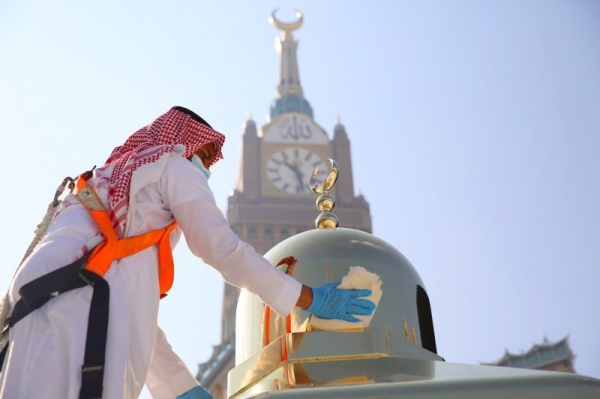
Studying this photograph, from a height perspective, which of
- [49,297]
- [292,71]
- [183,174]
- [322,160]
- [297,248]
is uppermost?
[292,71]

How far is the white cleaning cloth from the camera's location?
1543 mm

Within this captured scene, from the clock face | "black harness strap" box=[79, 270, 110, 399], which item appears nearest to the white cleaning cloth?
"black harness strap" box=[79, 270, 110, 399]

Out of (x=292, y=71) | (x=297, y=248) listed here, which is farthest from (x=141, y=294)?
(x=292, y=71)

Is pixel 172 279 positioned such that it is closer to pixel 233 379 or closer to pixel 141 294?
pixel 141 294

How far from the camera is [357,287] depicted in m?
1.60

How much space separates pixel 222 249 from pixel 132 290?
0.19 metres

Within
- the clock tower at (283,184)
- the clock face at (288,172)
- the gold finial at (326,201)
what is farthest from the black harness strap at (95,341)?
the clock face at (288,172)

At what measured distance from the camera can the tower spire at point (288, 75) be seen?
29.5m

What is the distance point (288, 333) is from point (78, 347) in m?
0.40

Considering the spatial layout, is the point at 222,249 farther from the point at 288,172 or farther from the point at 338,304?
the point at 288,172

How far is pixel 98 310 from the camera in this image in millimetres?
1434

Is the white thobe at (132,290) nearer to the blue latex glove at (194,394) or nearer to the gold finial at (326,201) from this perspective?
the blue latex glove at (194,394)

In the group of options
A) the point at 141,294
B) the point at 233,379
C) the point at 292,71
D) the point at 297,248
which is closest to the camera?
the point at 141,294

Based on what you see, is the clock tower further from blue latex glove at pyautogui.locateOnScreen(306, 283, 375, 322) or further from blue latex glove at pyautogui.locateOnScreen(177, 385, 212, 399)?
blue latex glove at pyautogui.locateOnScreen(306, 283, 375, 322)
